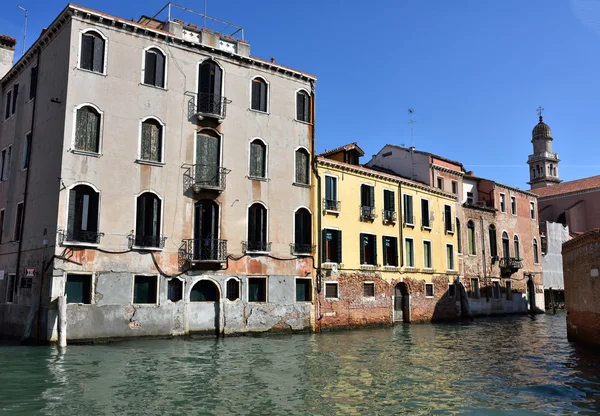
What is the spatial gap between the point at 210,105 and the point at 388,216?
35.3ft

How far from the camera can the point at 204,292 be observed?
1975 cm

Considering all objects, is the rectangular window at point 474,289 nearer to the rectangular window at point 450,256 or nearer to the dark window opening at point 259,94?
the rectangular window at point 450,256

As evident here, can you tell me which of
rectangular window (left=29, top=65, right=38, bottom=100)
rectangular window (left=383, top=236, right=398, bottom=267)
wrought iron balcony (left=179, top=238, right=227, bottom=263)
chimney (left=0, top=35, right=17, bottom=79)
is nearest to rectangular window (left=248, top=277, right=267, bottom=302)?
wrought iron balcony (left=179, top=238, right=227, bottom=263)

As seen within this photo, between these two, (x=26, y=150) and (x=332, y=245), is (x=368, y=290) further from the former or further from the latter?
(x=26, y=150)

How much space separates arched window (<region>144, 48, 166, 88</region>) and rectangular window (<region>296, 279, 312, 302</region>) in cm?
931

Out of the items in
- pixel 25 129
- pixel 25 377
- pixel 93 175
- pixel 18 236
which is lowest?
pixel 25 377

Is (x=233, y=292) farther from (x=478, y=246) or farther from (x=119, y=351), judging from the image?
(x=478, y=246)

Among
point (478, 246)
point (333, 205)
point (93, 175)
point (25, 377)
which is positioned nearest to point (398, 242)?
point (333, 205)

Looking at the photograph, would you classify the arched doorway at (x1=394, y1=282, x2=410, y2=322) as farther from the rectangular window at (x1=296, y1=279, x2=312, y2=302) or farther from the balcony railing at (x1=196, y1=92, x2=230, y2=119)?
the balcony railing at (x1=196, y1=92, x2=230, y2=119)

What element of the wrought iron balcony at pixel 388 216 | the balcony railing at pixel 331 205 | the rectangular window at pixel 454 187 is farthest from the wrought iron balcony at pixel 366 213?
the rectangular window at pixel 454 187

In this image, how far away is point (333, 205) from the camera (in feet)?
78.8

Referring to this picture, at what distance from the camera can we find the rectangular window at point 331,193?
78.3 feet

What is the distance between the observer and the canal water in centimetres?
920

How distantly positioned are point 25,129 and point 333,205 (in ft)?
40.8
